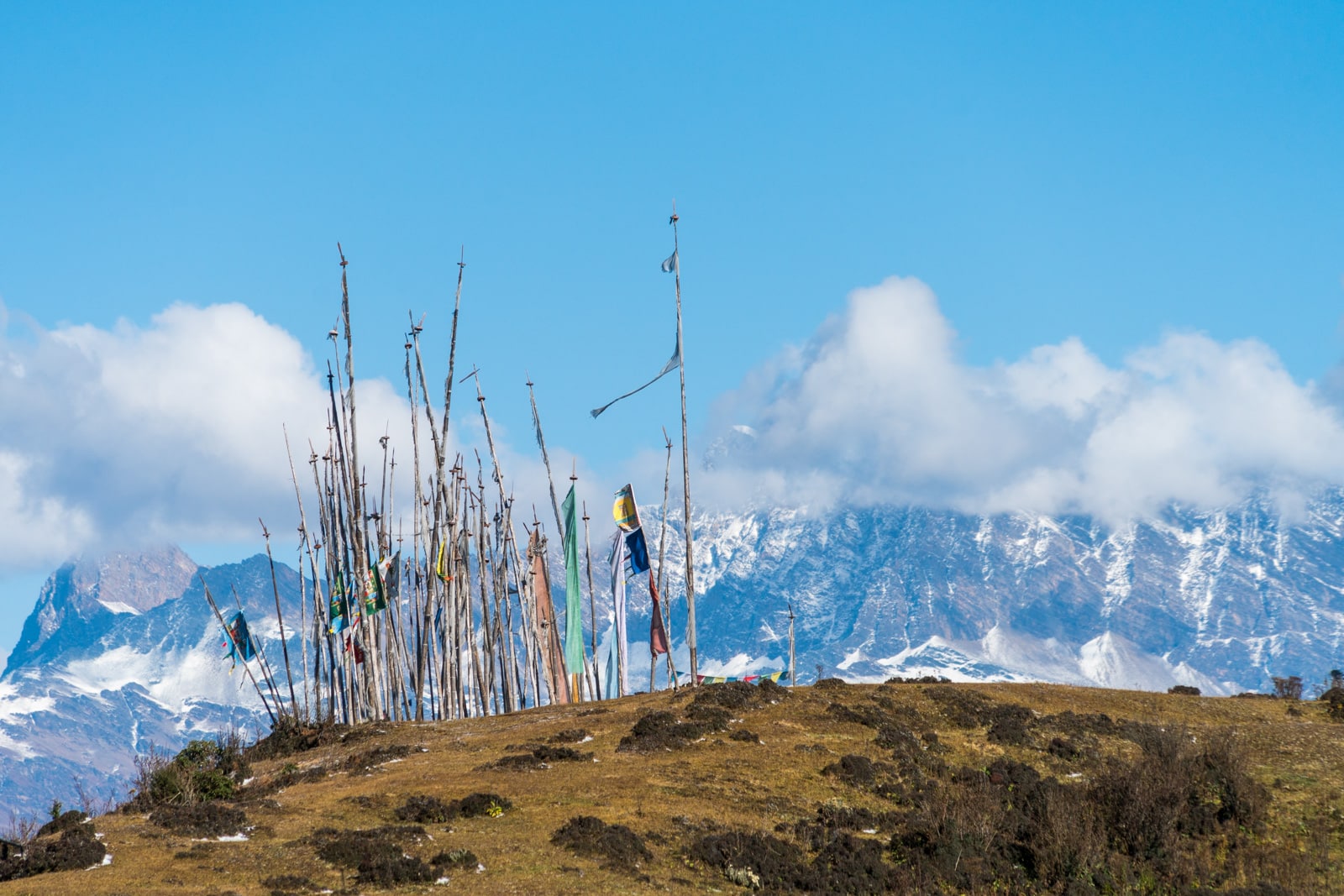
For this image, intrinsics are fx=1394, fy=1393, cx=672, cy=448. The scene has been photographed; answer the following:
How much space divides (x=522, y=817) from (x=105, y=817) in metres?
12.6

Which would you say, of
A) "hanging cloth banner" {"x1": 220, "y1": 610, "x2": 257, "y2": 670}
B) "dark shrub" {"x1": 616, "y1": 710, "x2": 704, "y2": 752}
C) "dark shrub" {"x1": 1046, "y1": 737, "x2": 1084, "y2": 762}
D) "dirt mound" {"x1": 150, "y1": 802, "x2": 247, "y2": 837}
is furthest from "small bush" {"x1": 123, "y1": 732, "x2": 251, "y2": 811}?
"dark shrub" {"x1": 1046, "y1": 737, "x2": 1084, "y2": 762}

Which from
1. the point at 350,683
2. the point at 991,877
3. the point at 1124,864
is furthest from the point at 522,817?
the point at 350,683

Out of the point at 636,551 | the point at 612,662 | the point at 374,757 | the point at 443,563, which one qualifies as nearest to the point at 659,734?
the point at 374,757

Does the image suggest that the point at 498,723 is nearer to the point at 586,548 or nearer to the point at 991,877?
the point at 586,548

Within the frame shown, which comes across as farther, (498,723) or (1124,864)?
(498,723)

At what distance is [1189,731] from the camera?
4847 cm

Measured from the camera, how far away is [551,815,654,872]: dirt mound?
108ft

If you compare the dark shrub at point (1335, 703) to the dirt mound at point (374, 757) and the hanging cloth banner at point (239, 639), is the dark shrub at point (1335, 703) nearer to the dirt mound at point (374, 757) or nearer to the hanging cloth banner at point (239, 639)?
the dirt mound at point (374, 757)

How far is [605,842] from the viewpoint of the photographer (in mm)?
33406

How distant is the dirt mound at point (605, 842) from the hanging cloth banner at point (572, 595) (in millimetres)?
30013

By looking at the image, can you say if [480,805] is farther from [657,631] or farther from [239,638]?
[239,638]

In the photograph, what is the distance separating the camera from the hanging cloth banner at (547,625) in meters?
68.7

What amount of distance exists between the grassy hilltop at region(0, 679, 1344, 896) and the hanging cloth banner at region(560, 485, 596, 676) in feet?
42.9

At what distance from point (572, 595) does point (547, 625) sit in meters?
6.42
